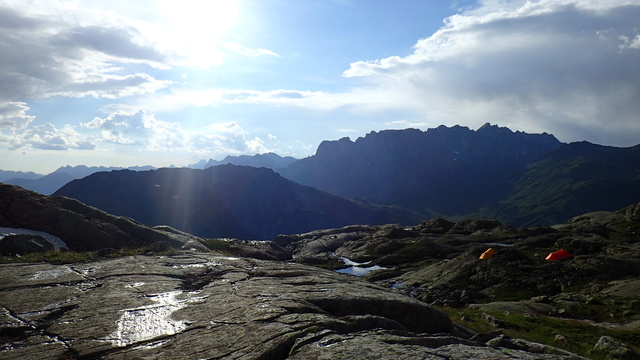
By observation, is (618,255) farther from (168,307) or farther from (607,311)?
(168,307)

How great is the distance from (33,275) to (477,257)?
296 ft

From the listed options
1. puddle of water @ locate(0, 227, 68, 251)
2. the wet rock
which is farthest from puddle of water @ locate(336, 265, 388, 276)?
the wet rock

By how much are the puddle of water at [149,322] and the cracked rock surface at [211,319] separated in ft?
0.12

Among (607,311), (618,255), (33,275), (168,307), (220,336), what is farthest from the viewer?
(618,255)

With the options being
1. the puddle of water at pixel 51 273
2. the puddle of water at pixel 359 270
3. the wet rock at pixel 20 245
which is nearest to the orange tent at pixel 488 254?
the puddle of water at pixel 359 270

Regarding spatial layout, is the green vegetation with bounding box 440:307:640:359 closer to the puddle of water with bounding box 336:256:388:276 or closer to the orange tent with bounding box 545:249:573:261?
the orange tent with bounding box 545:249:573:261

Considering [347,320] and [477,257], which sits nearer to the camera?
[347,320]

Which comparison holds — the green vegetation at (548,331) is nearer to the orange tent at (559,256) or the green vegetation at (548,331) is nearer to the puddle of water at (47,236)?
the puddle of water at (47,236)

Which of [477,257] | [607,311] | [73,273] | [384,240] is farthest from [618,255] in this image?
[73,273]

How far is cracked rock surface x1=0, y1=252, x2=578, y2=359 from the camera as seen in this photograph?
10.7 meters

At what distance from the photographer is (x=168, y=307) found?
1562 cm

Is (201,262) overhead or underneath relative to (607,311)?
overhead

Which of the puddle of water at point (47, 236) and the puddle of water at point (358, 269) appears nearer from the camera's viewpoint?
the puddle of water at point (47, 236)

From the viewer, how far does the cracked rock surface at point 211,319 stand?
10680 mm
